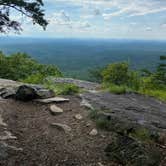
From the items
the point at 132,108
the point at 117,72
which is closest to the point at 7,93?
the point at 132,108

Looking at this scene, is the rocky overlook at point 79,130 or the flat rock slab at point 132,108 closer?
the rocky overlook at point 79,130

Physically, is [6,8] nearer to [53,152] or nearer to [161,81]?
[53,152]

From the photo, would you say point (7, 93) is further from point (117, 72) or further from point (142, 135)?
point (117, 72)

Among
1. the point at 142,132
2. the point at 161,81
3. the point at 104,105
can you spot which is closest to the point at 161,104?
the point at 104,105

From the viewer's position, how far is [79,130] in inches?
347

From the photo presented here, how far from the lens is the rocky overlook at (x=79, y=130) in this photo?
733cm

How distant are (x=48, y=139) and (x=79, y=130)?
3.06ft

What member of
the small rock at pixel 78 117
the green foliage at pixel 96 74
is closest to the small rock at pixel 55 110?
the small rock at pixel 78 117

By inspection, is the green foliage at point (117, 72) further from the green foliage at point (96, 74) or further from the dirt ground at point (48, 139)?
the dirt ground at point (48, 139)

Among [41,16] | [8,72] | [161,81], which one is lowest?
[8,72]

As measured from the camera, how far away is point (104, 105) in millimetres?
10531

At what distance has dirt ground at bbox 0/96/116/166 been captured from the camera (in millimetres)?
7263

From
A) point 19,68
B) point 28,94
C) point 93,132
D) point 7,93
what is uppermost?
point 28,94

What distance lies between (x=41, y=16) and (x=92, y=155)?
191 inches
